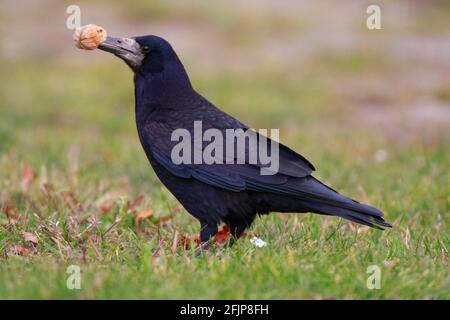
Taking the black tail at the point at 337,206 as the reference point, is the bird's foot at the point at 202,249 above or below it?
below

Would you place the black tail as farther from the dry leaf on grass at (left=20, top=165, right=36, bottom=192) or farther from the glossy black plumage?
the dry leaf on grass at (left=20, top=165, right=36, bottom=192)

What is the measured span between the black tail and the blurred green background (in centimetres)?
15

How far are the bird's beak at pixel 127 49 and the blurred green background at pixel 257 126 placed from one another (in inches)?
39.4

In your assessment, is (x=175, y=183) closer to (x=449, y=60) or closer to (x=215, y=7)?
(x=449, y=60)

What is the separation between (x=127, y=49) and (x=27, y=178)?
1.44 meters

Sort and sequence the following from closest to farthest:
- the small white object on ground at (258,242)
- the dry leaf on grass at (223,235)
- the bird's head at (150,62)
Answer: the small white object on ground at (258,242), the dry leaf on grass at (223,235), the bird's head at (150,62)

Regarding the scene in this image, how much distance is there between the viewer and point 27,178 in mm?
5988

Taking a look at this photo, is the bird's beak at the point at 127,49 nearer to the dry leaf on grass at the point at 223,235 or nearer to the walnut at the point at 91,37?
the walnut at the point at 91,37

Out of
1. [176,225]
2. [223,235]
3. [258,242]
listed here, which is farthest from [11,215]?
[258,242]

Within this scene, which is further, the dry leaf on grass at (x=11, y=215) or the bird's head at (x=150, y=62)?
the bird's head at (x=150, y=62)

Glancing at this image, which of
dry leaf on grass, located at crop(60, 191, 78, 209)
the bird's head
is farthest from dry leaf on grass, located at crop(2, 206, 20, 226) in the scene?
the bird's head

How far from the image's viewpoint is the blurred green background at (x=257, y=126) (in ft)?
13.1

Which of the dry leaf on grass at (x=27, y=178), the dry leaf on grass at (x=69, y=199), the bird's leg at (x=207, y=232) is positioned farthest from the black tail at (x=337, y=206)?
the dry leaf on grass at (x=27, y=178)
